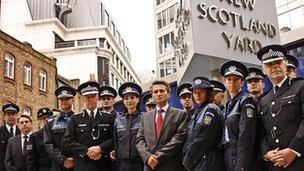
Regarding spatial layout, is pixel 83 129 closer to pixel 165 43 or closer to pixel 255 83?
pixel 255 83

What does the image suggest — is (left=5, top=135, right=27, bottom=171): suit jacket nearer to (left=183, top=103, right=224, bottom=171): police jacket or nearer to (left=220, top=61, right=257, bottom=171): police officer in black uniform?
(left=183, top=103, right=224, bottom=171): police jacket

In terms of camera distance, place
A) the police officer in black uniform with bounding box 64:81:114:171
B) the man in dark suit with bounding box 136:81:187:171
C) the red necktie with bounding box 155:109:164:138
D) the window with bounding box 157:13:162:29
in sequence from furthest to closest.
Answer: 1. the window with bounding box 157:13:162:29
2. the police officer in black uniform with bounding box 64:81:114:171
3. the red necktie with bounding box 155:109:164:138
4. the man in dark suit with bounding box 136:81:187:171

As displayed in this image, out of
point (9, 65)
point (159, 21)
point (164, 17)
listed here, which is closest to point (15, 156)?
point (9, 65)

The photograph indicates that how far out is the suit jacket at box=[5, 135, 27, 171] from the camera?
7.30m

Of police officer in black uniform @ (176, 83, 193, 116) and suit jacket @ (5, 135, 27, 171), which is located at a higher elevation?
police officer in black uniform @ (176, 83, 193, 116)

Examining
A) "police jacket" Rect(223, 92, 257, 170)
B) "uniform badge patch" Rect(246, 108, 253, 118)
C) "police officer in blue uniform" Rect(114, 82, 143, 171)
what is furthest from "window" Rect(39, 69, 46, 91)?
"uniform badge patch" Rect(246, 108, 253, 118)

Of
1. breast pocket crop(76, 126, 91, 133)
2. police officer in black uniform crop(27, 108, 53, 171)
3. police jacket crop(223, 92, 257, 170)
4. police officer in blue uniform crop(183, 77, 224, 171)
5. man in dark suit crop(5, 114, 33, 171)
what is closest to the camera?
police jacket crop(223, 92, 257, 170)

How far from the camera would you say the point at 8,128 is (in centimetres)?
807

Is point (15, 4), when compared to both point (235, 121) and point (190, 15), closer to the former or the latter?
point (190, 15)

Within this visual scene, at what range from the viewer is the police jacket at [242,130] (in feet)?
13.1

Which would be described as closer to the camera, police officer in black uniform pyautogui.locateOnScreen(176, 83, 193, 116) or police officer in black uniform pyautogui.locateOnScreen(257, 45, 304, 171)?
police officer in black uniform pyautogui.locateOnScreen(257, 45, 304, 171)

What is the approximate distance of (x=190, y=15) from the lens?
24.2ft

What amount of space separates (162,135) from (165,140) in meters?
0.08

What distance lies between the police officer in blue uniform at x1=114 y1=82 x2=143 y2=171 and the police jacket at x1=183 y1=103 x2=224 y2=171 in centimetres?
103
